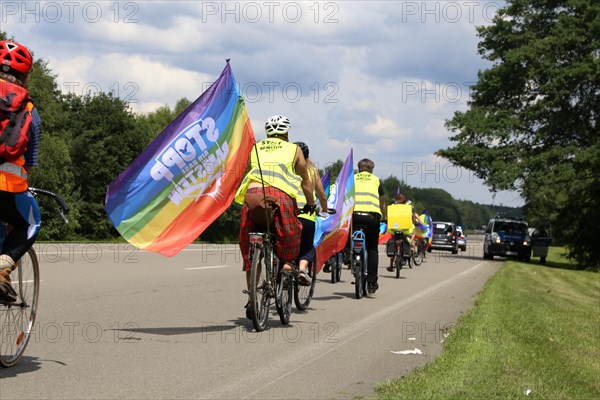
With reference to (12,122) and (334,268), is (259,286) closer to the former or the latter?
(12,122)

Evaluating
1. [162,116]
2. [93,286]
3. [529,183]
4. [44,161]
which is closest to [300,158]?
[93,286]

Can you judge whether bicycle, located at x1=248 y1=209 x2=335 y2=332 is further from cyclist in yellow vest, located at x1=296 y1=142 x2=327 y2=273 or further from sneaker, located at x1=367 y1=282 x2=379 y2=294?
sneaker, located at x1=367 y1=282 x2=379 y2=294

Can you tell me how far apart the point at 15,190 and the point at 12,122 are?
0.45 m

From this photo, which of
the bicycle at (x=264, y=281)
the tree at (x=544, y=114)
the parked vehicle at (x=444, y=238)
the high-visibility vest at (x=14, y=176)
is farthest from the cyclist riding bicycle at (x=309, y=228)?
the parked vehicle at (x=444, y=238)

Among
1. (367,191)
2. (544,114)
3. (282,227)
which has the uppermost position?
(544,114)

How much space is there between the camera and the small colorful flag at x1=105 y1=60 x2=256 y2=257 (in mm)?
8031

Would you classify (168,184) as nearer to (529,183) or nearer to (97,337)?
(97,337)

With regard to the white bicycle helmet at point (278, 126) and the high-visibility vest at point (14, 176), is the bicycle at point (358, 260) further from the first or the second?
the high-visibility vest at point (14, 176)

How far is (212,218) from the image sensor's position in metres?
8.53

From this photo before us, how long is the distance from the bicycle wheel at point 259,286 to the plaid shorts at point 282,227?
16 centimetres

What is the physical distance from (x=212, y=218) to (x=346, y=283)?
933 cm

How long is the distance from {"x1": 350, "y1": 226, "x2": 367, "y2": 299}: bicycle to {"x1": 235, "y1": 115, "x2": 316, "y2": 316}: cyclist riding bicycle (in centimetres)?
448

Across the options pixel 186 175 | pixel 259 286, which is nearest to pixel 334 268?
pixel 259 286

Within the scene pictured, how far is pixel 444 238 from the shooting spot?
51.7 m
